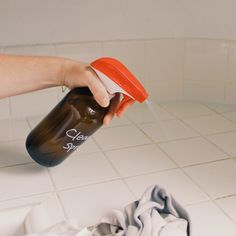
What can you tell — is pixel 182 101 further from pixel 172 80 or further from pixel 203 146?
pixel 203 146

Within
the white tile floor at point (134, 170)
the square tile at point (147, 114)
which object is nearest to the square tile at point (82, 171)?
the white tile floor at point (134, 170)

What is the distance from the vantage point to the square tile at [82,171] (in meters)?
0.80

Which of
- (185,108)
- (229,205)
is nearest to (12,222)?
(229,205)

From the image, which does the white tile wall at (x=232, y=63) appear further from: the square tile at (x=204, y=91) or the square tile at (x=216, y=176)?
the square tile at (x=216, y=176)

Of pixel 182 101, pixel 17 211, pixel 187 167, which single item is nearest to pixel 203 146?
pixel 187 167

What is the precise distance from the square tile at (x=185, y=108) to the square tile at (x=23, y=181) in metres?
0.52

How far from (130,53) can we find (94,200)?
0.63 m

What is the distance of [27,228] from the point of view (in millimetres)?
591

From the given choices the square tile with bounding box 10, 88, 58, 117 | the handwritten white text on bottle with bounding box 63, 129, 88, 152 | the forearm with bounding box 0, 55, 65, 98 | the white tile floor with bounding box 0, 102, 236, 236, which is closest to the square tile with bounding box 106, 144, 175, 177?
the white tile floor with bounding box 0, 102, 236, 236

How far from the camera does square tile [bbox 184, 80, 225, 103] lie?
1248 millimetres

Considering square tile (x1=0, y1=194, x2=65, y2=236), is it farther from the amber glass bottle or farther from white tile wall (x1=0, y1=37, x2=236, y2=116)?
white tile wall (x1=0, y1=37, x2=236, y2=116)

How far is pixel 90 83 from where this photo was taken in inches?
26.1

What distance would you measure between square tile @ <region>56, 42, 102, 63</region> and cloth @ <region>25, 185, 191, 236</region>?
25.4 inches

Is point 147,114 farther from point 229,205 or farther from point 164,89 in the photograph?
point 229,205
